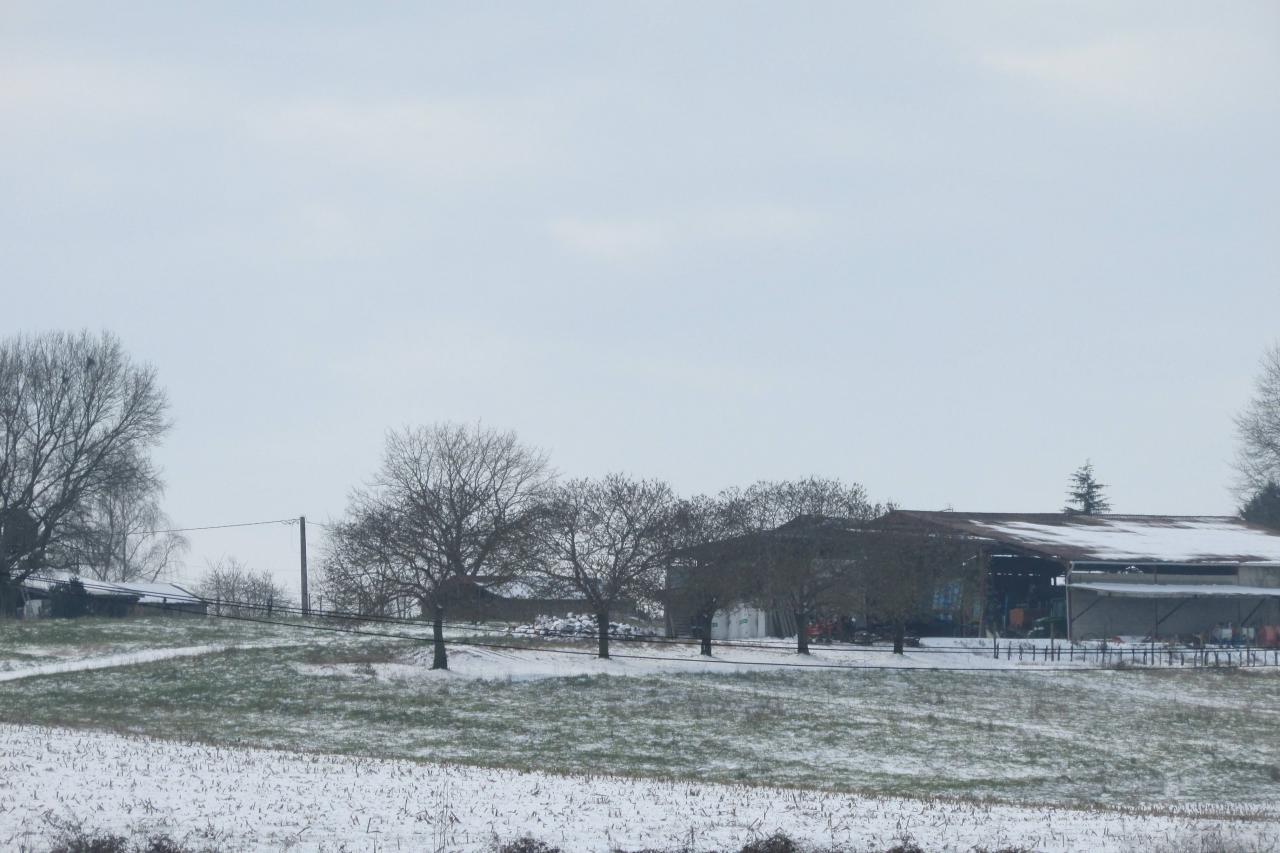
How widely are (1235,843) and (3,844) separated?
14150 millimetres

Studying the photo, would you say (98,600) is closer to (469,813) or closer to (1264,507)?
(469,813)

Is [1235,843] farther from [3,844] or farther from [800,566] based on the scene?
[800,566]

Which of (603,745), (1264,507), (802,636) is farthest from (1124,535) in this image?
(603,745)

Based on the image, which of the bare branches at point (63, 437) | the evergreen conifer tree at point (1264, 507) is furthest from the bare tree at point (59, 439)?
the evergreen conifer tree at point (1264, 507)

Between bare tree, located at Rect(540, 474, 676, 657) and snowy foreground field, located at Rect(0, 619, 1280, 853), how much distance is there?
2.59 metres

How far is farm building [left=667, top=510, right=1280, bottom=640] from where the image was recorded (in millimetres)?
60969

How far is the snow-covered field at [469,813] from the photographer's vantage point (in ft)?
50.3

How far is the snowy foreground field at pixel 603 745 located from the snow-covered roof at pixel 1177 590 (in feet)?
29.7

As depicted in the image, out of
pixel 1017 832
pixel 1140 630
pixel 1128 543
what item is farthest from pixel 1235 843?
pixel 1128 543

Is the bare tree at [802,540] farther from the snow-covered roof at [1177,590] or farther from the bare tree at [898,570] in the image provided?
the snow-covered roof at [1177,590]

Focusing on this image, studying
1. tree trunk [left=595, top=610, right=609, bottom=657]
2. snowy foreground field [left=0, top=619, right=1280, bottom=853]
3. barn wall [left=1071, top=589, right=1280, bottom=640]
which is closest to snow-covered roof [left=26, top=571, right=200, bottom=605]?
snowy foreground field [left=0, top=619, right=1280, bottom=853]

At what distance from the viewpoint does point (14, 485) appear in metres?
64.6

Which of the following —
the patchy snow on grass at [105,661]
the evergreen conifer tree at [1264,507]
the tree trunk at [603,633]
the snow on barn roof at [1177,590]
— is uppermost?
the evergreen conifer tree at [1264,507]

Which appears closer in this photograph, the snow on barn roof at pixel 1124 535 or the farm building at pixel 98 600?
the snow on barn roof at pixel 1124 535
